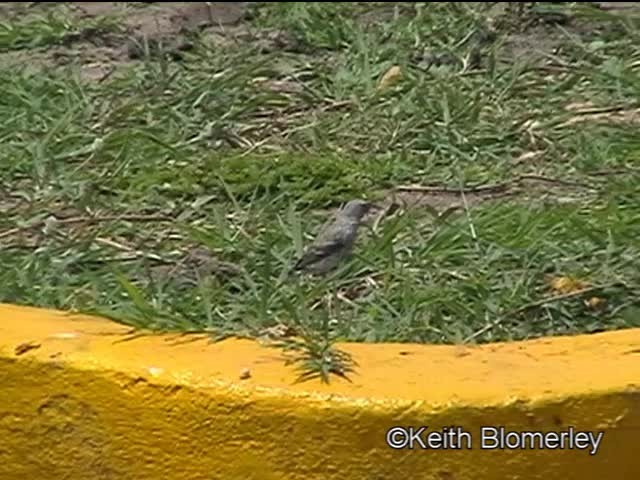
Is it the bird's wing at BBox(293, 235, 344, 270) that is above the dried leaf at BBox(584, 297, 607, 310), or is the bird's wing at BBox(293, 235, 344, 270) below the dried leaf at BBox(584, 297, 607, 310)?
above

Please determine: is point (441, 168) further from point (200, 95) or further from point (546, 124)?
point (200, 95)

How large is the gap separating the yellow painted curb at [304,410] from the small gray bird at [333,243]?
14.4 inches

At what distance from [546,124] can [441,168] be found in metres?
0.31

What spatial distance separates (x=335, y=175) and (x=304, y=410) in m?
1.03

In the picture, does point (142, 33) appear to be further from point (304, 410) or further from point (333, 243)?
point (304, 410)

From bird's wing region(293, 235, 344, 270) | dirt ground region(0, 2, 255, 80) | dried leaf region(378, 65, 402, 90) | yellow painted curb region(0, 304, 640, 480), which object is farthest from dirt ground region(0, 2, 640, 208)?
yellow painted curb region(0, 304, 640, 480)

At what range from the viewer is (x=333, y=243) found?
10.1 feet

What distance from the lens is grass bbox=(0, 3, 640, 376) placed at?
2.87m

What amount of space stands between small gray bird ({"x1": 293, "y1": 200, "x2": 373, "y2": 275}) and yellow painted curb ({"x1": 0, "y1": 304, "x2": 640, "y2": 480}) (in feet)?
1.20

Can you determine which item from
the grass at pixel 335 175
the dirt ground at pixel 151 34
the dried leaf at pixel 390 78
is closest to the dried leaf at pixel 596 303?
the grass at pixel 335 175

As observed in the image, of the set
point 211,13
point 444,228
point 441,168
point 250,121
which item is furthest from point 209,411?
point 211,13

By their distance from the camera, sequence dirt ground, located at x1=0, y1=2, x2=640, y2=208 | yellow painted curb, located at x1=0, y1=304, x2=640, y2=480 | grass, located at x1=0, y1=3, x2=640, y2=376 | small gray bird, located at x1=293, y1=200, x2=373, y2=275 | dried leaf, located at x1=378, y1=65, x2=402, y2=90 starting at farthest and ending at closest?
dirt ground, located at x1=0, y1=2, x2=640, y2=208
dried leaf, located at x1=378, y1=65, x2=402, y2=90
small gray bird, located at x1=293, y1=200, x2=373, y2=275
grass, located at x1=0, y1=3, x2=640, y2=376
yellow painted curb, located at x1=0, y1=304, x2=640, y2=480

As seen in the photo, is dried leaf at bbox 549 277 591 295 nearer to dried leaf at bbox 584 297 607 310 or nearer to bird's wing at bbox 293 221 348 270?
dried leaf at bbox 584 297 607 310

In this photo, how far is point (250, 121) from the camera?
12.4 feet
